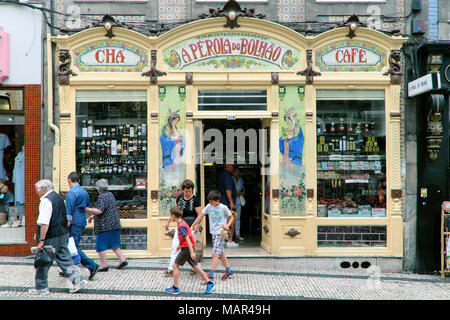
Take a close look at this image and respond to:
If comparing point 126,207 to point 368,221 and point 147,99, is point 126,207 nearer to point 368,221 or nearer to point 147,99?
point 147,99

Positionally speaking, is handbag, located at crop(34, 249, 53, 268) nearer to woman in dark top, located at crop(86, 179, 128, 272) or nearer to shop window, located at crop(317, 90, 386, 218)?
woman in dark top, located at crop(86, 179, 128, 272)

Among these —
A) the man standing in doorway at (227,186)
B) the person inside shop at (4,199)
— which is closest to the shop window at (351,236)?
the man standing in doorway at (227,186)

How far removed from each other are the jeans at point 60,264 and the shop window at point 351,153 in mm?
4923

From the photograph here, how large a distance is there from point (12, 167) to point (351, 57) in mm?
7521

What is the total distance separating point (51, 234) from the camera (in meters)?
6.71

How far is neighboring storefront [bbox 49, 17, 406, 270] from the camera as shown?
9008mm

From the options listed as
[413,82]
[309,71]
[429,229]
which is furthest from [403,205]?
[309,71]

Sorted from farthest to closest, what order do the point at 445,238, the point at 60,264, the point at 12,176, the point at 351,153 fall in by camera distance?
the point at 12,176 → the point at 351,153 → the point at 445,238 → the point at 60,264

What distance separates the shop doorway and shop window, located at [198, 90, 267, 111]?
857 millimetres

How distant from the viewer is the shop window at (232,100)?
29.9 ft

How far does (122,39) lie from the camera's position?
902 centimetres

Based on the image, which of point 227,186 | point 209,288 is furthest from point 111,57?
point 209,288

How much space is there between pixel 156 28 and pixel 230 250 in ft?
15.8

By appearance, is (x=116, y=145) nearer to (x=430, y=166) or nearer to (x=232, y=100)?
(x=232, y=100)
